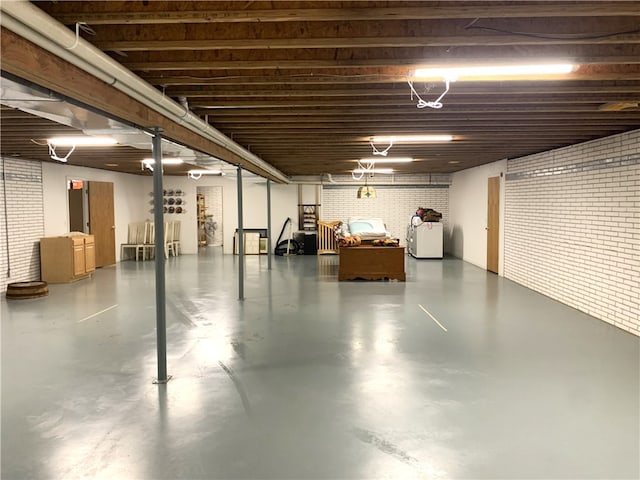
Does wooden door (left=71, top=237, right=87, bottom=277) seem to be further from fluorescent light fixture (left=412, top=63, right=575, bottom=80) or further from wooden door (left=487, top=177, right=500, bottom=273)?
wooden door (left=487, top=177, right=500, bottom=273)

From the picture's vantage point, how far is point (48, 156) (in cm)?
859

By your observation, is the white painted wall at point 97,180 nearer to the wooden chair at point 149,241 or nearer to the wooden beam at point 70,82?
the wooden chair at point 149,241

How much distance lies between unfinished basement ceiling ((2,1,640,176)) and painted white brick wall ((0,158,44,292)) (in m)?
4.02

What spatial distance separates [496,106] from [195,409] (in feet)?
12.7

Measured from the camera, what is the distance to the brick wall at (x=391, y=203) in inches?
584

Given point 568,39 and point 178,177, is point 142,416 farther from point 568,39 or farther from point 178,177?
point 178,177

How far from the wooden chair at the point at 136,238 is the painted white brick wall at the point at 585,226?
33.0ft

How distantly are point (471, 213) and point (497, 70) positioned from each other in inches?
384

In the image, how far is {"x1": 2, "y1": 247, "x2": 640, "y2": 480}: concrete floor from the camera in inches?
110

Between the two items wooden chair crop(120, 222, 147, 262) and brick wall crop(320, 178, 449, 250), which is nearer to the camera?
wooden chair crop(120, 222, 147, 262)

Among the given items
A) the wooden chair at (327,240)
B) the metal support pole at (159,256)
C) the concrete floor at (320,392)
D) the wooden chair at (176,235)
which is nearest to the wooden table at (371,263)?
the concrete floor at (320,392)

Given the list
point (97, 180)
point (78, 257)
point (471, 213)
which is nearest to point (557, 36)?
point (78, 257)

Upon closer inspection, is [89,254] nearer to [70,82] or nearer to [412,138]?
[412,138]

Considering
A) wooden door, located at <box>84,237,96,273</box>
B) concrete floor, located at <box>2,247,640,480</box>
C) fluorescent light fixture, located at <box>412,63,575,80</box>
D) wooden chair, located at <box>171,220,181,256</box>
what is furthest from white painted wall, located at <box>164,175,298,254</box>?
A: fluorescent light fixture, located at <box>412,63,575,80</box>
